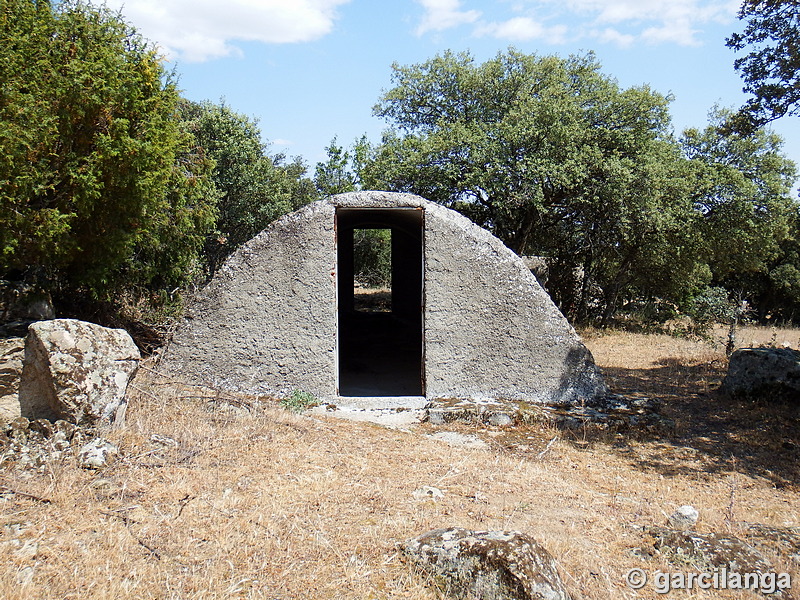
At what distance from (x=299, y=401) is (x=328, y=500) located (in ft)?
10.0

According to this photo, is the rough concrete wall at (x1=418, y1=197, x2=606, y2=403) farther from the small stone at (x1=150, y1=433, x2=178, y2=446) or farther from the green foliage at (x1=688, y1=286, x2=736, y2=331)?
the green foliage at (x1=688, y1=286, x2=736, y2=331)

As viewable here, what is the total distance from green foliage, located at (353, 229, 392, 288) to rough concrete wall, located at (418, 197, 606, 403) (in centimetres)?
1413

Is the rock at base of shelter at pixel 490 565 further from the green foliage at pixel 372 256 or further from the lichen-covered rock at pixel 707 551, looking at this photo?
the green foliage at pixel 372 256

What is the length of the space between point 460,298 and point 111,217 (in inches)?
185

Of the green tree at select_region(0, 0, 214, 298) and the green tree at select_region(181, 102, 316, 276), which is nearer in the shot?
the green tree at select_region(0, 0, 214, 298)

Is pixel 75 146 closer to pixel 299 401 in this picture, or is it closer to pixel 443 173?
pixel 299 401

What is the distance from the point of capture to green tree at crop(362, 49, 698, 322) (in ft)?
43.9

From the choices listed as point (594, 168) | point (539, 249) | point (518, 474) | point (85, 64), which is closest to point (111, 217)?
point (85, 64)

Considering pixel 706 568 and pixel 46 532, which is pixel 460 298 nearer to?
pixel 706 568

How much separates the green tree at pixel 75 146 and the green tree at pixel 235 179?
26.0 feet

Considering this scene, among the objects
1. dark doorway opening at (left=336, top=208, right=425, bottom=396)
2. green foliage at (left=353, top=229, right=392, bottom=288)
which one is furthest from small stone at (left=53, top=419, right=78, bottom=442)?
green foliage at (left=353, top=229, right=392, bottom=288)

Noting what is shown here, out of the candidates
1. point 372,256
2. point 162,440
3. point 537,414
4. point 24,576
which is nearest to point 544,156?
point 537,414

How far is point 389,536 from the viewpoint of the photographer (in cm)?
430

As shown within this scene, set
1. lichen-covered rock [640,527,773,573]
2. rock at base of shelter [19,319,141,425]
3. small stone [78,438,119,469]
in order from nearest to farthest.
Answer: lichen-covered rock [640,527,773,573] → small stone [78,438,119,469] → rock at base of shelter [19,319,141,425]
